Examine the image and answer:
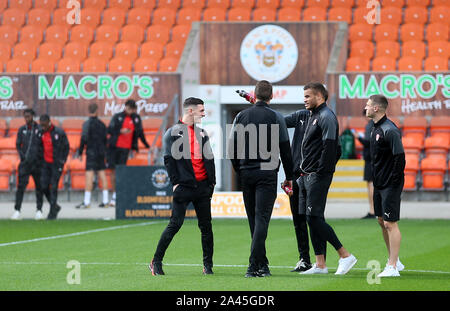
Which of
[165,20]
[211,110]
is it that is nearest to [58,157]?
[211,110]

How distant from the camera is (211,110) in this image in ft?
79.1

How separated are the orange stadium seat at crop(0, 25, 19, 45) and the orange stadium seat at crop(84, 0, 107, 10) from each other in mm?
2289

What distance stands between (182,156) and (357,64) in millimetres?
15291

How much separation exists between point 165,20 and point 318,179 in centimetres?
1807

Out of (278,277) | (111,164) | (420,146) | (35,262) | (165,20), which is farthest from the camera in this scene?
(165,20)

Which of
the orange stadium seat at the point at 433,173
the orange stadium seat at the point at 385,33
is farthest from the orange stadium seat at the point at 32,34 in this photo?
the orange stadium seat at the point at 433,173

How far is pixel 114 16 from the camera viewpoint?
92.5ft

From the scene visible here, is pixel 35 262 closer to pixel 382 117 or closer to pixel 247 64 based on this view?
pixel 382 117

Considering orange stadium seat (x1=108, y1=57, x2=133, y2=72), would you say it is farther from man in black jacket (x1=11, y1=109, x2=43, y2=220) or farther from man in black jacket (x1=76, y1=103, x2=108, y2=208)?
man in black jacket (x1=11, y1=109, x2=43, y2=220)

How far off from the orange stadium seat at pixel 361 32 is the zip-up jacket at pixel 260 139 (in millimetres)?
16241

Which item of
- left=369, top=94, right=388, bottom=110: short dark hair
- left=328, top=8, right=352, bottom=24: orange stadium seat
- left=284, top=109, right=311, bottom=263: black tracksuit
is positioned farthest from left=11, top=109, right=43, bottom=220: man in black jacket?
left=369, top=94, right=388, bottom=110: short dark hair

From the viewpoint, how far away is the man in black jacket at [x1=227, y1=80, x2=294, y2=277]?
32.9 ft

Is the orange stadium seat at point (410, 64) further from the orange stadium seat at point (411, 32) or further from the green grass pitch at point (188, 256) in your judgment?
the green grass pitch at point (188, 256)

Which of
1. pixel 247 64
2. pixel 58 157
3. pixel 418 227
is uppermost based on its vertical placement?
pixel 247 64
